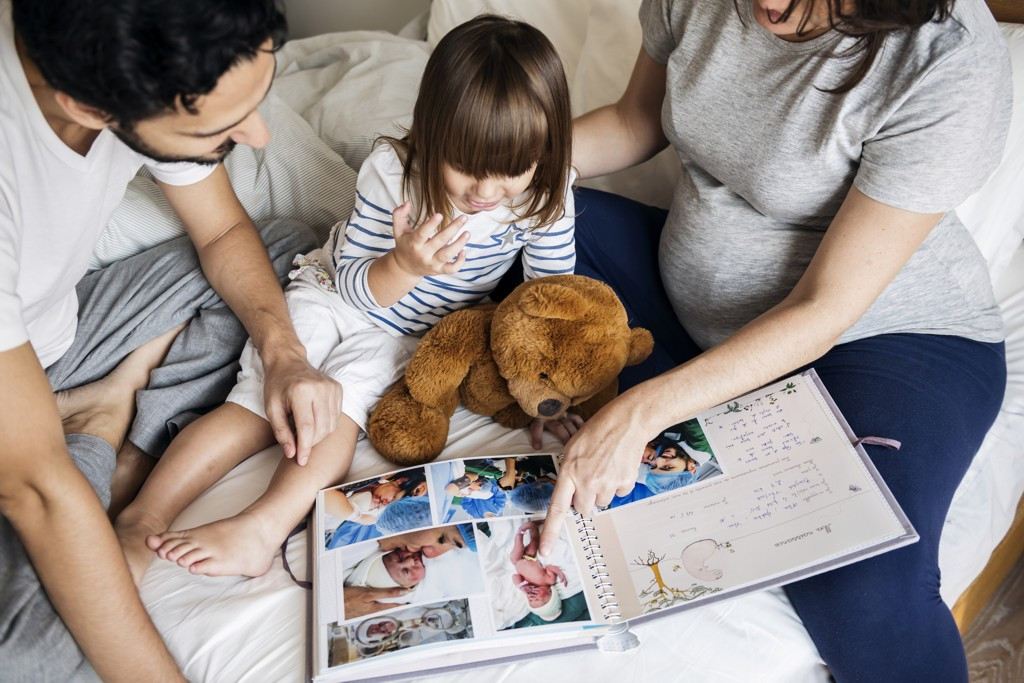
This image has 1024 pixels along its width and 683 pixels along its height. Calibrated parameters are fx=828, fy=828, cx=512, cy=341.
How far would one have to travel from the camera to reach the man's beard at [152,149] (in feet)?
2.59

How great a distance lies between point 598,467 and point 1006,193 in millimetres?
752

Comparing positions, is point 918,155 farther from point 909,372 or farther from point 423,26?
point 423,26

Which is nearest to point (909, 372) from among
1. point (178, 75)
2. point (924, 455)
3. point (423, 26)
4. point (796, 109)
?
point (924, 455)

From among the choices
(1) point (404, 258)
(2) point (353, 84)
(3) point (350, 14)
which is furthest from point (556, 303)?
(3) point (350, 14)

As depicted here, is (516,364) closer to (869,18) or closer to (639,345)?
(639,345)

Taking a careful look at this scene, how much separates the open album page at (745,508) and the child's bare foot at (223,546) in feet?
1.29

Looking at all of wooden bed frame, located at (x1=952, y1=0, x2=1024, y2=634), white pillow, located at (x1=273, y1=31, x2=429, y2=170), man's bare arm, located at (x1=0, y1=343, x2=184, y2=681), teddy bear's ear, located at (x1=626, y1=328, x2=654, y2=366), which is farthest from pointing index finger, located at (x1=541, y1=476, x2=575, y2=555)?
white pillow, located at (x1=273, y1=31, x2=429, y2=170)

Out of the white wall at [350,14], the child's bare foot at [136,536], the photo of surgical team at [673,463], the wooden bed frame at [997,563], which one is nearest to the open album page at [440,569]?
the photo of surgical team at [673,463]

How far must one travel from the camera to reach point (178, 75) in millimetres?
712

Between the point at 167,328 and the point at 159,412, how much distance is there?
0.14 meters

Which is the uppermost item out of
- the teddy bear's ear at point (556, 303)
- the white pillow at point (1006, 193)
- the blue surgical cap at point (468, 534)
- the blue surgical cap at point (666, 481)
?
the white pillow at point (1006, 193)

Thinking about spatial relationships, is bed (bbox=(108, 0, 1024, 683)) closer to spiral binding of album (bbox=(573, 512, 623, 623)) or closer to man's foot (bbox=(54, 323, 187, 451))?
spiral binding of album (bbox=(573, 512, 623, 623))

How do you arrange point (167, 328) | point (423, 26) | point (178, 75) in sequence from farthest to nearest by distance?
point (423, 26) → point (167, 328) → point (178, 75)

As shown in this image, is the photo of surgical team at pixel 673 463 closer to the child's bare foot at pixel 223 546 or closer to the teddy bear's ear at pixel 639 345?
the teddy bear's ear at pixel 639 345
